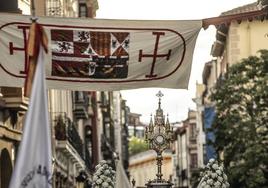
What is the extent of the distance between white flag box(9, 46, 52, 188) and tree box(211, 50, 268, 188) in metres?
23.7

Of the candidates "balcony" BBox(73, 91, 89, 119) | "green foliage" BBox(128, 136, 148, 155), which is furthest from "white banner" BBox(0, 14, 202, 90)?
"green foliage" BBox(128, 136, 148, 155)

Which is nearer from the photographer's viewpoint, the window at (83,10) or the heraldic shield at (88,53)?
the heraldic shield at (88,53)

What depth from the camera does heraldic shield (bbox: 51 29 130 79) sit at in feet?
38.8

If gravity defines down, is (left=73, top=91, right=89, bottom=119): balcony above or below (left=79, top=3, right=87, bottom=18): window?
below

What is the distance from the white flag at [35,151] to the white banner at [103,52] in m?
2.81

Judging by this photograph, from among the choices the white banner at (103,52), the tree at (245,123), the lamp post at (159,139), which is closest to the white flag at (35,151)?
the white banner at (103,52)

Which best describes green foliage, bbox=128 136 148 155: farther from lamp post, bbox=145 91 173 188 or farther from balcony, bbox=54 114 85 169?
lamp post, bbox=145 91 173 188

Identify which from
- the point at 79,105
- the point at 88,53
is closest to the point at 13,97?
the point at 88,53

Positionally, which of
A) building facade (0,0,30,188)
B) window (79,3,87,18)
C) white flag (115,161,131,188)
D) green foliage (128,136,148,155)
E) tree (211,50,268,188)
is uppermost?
green foliage (128,136,148,155)

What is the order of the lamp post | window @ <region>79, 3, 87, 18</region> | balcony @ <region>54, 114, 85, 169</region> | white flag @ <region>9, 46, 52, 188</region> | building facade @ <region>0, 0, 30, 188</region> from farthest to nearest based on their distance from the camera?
1. window @ <region>79, 3, 87, 18</region>
2. balcony @ <region>54, 114, 85, 169</region>
3. building facade @ <region>0, 0, 30, 188</region>
4. the lamp post
5. white flag @ <region>9, 46, 52, 188</region>

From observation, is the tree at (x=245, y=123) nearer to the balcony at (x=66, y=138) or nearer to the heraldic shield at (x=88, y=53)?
the balcony at (x=66, y=138)

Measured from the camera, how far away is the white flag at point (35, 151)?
8.65m

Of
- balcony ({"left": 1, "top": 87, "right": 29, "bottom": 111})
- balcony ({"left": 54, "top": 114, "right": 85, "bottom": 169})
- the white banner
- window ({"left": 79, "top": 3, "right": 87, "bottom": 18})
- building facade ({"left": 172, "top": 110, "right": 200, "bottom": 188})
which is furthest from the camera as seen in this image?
building facade ({"left": 172, "top": 110, "right": 200, "bottom": 188})

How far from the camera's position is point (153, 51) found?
12.1 m
